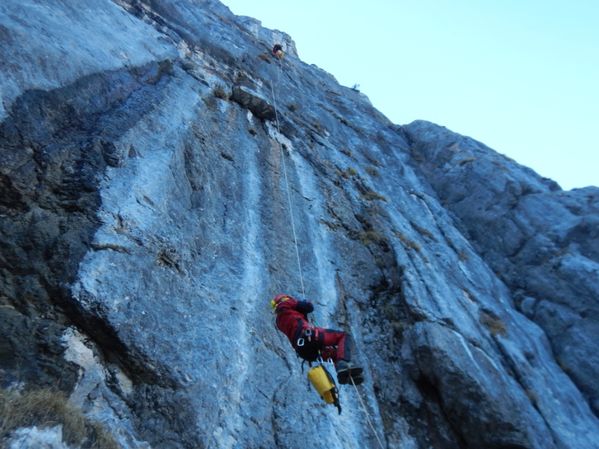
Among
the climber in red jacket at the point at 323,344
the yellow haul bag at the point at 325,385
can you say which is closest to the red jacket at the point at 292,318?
the climber in red jacket at the point at 323,344

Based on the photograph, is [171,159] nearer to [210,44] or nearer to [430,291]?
[430,291]

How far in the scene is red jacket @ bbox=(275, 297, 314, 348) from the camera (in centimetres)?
708

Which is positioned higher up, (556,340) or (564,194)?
(564,194)

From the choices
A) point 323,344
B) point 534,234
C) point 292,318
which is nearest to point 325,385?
point 323,344

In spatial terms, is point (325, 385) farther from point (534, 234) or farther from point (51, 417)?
point (534, 234)

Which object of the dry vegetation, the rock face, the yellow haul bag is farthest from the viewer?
the yellow haul bag

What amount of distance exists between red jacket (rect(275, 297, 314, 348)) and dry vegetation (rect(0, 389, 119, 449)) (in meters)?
2.72

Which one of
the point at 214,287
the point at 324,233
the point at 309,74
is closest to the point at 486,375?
the point at 324,233

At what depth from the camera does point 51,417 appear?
5.09 m

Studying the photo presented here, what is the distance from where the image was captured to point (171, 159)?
29.9 ft

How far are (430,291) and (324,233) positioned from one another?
111 inches

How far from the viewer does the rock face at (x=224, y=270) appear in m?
6.23

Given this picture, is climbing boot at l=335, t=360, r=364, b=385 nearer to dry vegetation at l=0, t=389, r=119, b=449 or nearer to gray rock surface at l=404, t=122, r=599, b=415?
dry vegetation at l=0, t=389, r=119, b=449

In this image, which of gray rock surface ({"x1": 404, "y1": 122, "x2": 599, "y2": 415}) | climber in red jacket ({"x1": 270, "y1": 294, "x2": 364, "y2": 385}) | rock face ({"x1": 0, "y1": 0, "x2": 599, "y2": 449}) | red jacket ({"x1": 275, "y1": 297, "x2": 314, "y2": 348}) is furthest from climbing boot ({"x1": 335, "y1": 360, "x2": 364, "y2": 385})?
gray rock surface ({"x1": 404, "y1": 122, "x2": 599, "y2": 415})
